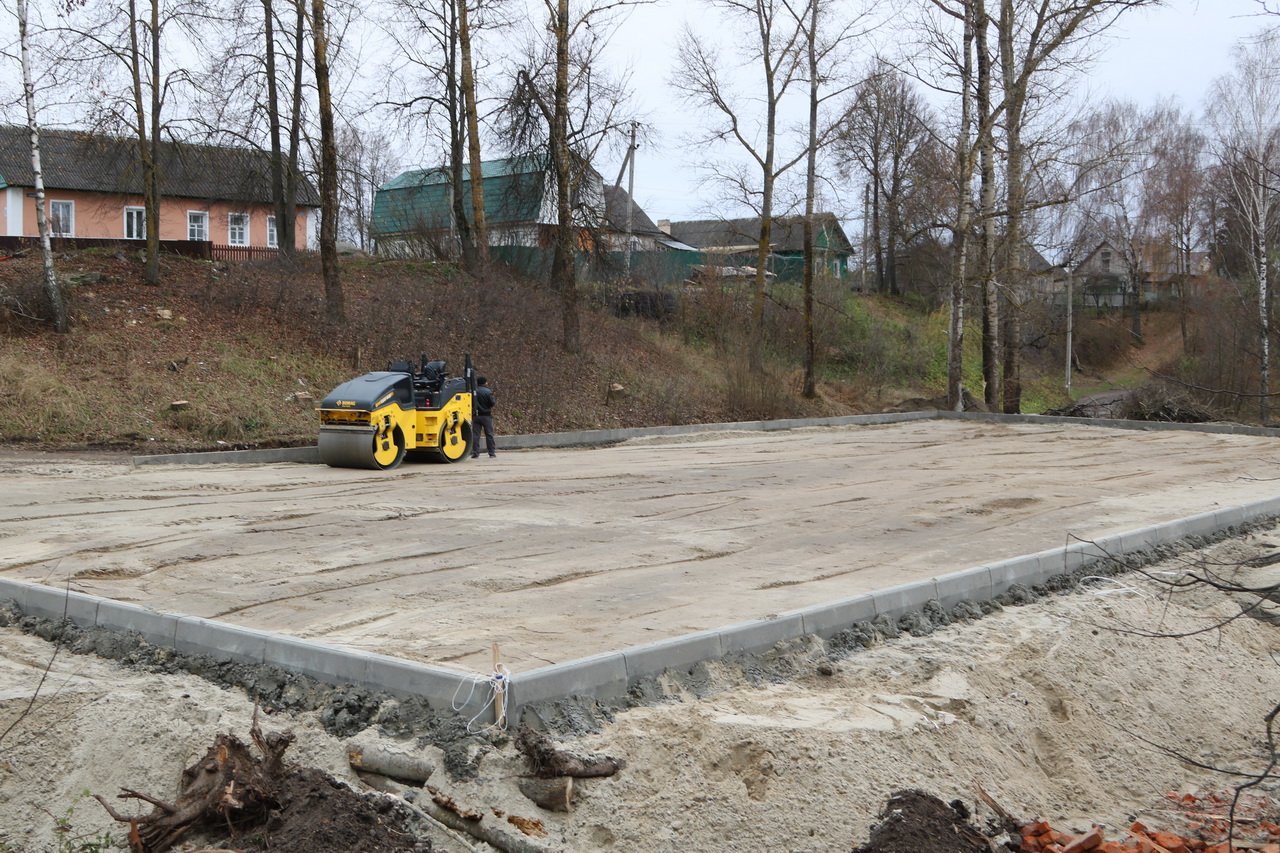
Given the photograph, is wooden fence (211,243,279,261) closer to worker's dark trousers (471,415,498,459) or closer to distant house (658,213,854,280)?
distant house (658,213,854,280)

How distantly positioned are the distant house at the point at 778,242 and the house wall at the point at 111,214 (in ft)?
55.5

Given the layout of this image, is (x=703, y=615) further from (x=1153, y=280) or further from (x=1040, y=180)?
(x=1153, y=280)

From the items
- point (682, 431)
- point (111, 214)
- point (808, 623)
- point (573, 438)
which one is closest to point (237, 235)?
point (111, 214)

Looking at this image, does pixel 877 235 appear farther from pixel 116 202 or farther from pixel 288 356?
pixel 288 356

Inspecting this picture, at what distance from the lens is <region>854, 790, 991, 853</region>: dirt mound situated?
5113 mm

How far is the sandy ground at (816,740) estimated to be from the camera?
5184 millimetres

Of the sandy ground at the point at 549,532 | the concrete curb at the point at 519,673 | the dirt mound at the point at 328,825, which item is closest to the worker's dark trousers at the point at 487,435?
the sandy ground at the point at 549,532

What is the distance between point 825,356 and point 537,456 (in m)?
23.8

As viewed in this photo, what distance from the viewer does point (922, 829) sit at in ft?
17.1

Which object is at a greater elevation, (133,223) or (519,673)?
(133,223)

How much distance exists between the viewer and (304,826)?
190 inches

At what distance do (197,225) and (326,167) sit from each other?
27.9 meters

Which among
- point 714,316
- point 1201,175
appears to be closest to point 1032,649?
point 714,316

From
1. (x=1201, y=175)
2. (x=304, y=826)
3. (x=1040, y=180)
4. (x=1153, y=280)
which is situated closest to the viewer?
(x=304, y=826)
